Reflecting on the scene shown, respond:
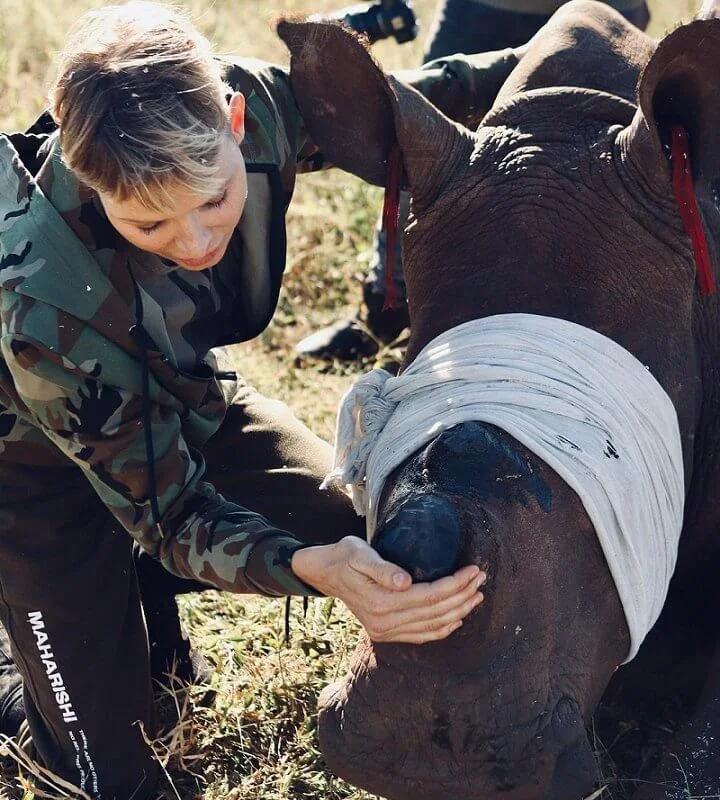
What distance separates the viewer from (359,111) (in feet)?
11.6

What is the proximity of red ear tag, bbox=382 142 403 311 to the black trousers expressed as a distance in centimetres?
72

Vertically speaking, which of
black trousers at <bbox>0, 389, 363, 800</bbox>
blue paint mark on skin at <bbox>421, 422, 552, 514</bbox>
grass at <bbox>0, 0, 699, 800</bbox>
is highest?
blue paint mark on skin at <bbox>421, 422, 552, 514</bbox>

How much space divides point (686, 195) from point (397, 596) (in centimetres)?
117

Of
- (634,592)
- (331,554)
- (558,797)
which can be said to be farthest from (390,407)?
(558,797)

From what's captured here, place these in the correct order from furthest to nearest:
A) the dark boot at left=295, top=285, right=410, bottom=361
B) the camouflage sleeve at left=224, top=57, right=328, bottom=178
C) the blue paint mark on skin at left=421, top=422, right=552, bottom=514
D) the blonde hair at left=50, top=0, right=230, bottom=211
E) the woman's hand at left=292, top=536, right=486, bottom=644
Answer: the dark boot at left=295, top=285, right=410, bottom=361 < the camouflage sleeve at left=224, top=57, right=328, bottom=178 < the blonde hair at left=50, top=0, right=230, bottom=211 < the blue paint mark on skin at left=421, top=422, right=552, bottom=514 < the woman's hand at left=292, top=536, right=486, bottom=644

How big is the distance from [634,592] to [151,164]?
1.34 meters

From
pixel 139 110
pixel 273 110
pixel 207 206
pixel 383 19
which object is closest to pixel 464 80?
pixel 273 110

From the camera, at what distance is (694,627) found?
3779 mm

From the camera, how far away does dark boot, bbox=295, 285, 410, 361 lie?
6.00 meters

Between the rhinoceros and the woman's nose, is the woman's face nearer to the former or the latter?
the woman's nose

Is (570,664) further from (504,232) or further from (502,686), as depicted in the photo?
(504,232)

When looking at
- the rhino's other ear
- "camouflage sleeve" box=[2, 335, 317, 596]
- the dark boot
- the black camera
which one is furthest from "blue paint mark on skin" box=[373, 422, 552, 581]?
the dark boot

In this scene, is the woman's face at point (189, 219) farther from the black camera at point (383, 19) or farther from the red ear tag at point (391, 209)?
the black camera at point (383, 19)

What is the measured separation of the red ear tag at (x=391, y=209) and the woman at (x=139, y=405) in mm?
345
